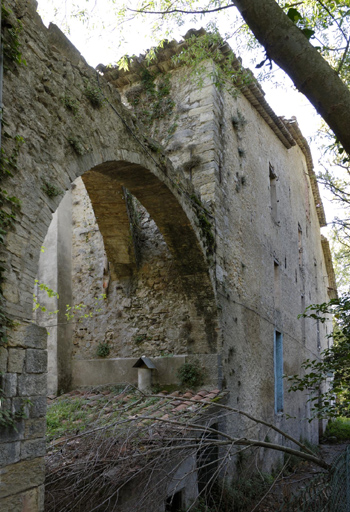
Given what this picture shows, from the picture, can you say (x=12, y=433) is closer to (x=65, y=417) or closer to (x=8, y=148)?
(x=8, y=148)

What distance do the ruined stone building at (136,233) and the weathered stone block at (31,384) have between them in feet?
0.04

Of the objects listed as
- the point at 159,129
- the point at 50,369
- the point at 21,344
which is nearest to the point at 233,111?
the point at 159,129

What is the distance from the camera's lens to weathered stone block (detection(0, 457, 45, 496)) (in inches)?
122

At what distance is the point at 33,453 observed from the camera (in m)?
3.33

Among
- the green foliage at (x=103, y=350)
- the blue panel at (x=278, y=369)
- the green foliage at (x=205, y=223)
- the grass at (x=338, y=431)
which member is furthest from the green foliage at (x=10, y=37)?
the grass at (x=338, y=431)

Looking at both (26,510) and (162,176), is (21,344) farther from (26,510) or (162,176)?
(162,176)

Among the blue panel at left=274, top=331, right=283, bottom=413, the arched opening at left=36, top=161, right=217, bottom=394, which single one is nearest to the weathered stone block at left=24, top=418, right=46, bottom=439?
the arched opening at left=36, top=161, right=217, bottom=394

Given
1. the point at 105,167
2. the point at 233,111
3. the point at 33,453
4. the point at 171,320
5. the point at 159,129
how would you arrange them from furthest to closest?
the point at 233,111
the point at 159,129
the point at 171,320
the point at 105,167
the point at 33,453

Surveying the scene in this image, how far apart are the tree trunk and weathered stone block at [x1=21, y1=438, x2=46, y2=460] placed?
2711 millimetres

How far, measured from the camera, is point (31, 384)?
341 centimetres

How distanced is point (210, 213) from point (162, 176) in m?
1.47

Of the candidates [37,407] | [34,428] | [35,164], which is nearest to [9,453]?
[34,428]

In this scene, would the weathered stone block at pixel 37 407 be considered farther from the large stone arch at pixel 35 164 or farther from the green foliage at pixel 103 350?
the green foliage at pixel 103 350

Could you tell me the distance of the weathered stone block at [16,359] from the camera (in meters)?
3.26
